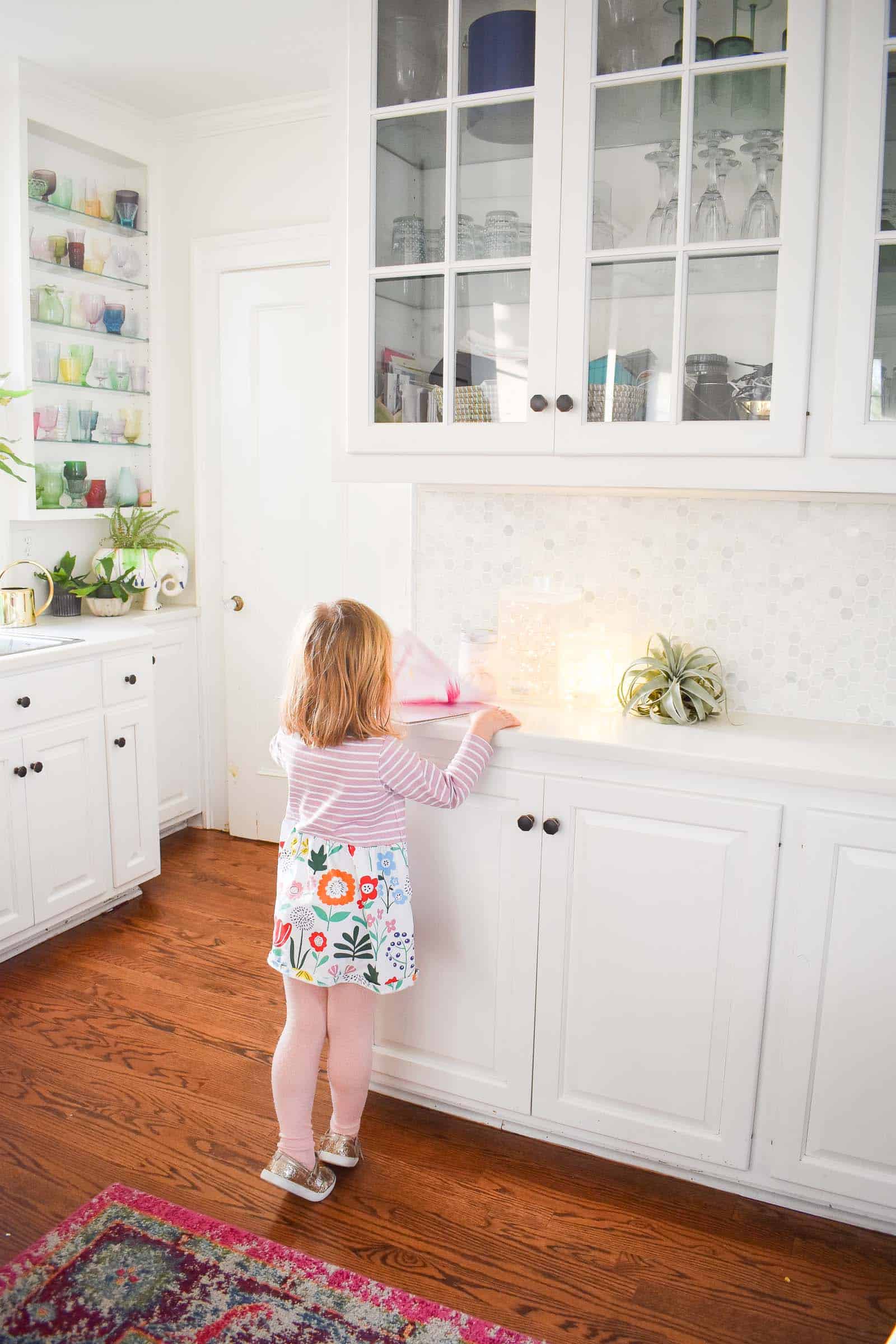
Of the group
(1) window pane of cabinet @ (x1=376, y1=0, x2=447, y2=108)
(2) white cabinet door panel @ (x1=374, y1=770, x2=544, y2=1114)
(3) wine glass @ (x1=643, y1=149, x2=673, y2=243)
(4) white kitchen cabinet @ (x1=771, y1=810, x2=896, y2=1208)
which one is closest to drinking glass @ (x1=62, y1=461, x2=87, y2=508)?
(1) window pane of cabinet @ (x1=376, y1=0, x2=447, y2=108)

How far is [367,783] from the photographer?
6.15ft

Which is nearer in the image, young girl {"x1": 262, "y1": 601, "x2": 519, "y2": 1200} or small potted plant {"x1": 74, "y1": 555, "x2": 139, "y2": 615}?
young girl {"x1": 262, "y1": 601, "x2": 519, "y2": 1200}

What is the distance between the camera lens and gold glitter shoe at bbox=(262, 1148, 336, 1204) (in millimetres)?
1946

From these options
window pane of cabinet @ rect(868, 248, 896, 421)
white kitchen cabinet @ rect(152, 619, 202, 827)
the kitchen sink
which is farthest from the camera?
white kitchen cabinet @ rect(152, 619, 202, 827)

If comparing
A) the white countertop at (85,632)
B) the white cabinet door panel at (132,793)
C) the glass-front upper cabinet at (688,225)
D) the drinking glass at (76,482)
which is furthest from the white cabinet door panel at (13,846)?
the glass-front upper cabinet at (688,225)

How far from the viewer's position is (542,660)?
2268 millimetres

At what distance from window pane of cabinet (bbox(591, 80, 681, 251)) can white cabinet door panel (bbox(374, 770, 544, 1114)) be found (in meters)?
1.06

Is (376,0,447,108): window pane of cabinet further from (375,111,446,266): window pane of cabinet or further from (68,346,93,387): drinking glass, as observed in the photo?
(68,346,93,387): drinking glass

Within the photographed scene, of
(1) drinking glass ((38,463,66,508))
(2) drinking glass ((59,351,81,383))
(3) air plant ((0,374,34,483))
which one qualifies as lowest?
(1) drinking glass ((38,463,66,508))

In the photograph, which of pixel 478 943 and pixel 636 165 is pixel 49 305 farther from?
pixel 478 943

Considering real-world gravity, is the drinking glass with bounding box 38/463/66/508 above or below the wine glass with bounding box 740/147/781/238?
below

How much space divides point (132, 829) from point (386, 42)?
2292 millimetres

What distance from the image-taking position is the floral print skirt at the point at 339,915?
1.91 m

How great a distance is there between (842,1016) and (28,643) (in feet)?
7.79
